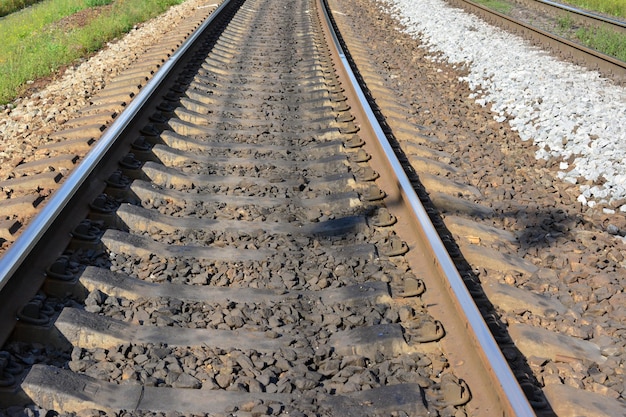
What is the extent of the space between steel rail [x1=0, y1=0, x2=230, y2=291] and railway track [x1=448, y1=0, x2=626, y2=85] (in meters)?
5.43

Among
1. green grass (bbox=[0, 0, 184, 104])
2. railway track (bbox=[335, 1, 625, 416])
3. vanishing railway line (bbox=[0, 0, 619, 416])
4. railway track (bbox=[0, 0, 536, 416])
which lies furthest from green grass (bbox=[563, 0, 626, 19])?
railway track (bbox=[0, 0, 536, 416])

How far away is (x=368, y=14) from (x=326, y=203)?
34.4 feet

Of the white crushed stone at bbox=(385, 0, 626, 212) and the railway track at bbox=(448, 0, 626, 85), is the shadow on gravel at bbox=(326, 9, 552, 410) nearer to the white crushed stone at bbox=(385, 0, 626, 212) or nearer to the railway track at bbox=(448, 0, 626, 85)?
the white crushed stone at bbox=(385, 0, 626, 212)

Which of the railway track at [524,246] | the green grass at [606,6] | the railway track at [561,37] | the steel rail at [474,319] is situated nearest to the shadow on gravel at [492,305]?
the railway track at [524,246]

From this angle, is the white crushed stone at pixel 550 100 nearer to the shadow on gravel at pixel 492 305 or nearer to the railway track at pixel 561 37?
the railway track at pixel 561 37

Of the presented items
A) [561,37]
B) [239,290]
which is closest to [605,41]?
[561,37]

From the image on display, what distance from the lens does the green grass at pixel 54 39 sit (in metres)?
8.78

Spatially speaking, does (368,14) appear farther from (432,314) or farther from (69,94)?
(432,314)

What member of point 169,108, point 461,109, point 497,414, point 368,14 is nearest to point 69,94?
point 169,108

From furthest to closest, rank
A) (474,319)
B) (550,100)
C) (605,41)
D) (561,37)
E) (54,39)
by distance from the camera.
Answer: (54,39) → (605,41) → (561,37) → (550,100) → (474,319)

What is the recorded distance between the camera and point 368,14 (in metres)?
14.0

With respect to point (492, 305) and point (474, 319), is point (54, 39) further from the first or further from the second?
point (474, 319)

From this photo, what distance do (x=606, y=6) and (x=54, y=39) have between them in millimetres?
11016

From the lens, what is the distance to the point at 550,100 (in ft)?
22.5
